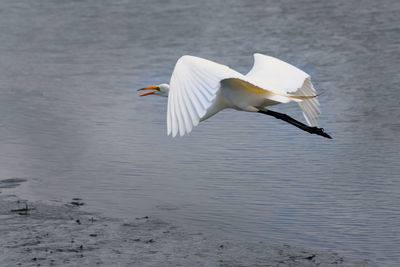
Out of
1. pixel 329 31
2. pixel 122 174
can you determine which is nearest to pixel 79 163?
pixel 122 174

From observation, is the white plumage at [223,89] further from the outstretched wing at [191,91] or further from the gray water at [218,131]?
the gray water at [218,131]

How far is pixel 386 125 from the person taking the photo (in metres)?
9.53

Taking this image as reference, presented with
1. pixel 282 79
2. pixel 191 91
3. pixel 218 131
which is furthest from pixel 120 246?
pixel 218 131

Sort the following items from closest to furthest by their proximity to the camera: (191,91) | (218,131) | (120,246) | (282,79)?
(191,91) < (120,246) < (282,79) < (218,131)

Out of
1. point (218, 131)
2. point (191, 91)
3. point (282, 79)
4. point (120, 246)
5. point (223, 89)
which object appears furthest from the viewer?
point (218, 131)

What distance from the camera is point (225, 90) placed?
21.9 feet

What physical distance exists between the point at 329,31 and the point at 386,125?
5.91 m

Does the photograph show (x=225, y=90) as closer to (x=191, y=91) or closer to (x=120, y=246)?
(x=191, y=91)

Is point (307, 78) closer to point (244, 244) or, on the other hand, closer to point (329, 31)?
point (244, 244)

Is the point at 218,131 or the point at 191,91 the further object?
the point at 218,131

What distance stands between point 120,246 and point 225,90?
5.20 feet

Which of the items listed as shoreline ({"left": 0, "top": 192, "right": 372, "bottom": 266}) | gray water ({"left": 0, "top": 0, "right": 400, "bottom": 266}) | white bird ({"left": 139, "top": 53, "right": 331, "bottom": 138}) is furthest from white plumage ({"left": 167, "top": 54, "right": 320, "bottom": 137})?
shoreline ({"left": 0, "top": 192, "right": 372, "bottom": 266})

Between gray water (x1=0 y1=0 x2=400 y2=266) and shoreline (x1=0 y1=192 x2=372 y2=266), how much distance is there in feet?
0.66

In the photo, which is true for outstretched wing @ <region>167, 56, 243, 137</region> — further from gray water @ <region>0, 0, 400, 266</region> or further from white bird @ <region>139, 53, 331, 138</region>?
gray water @ <region>0, 0, 400, 266</region>
